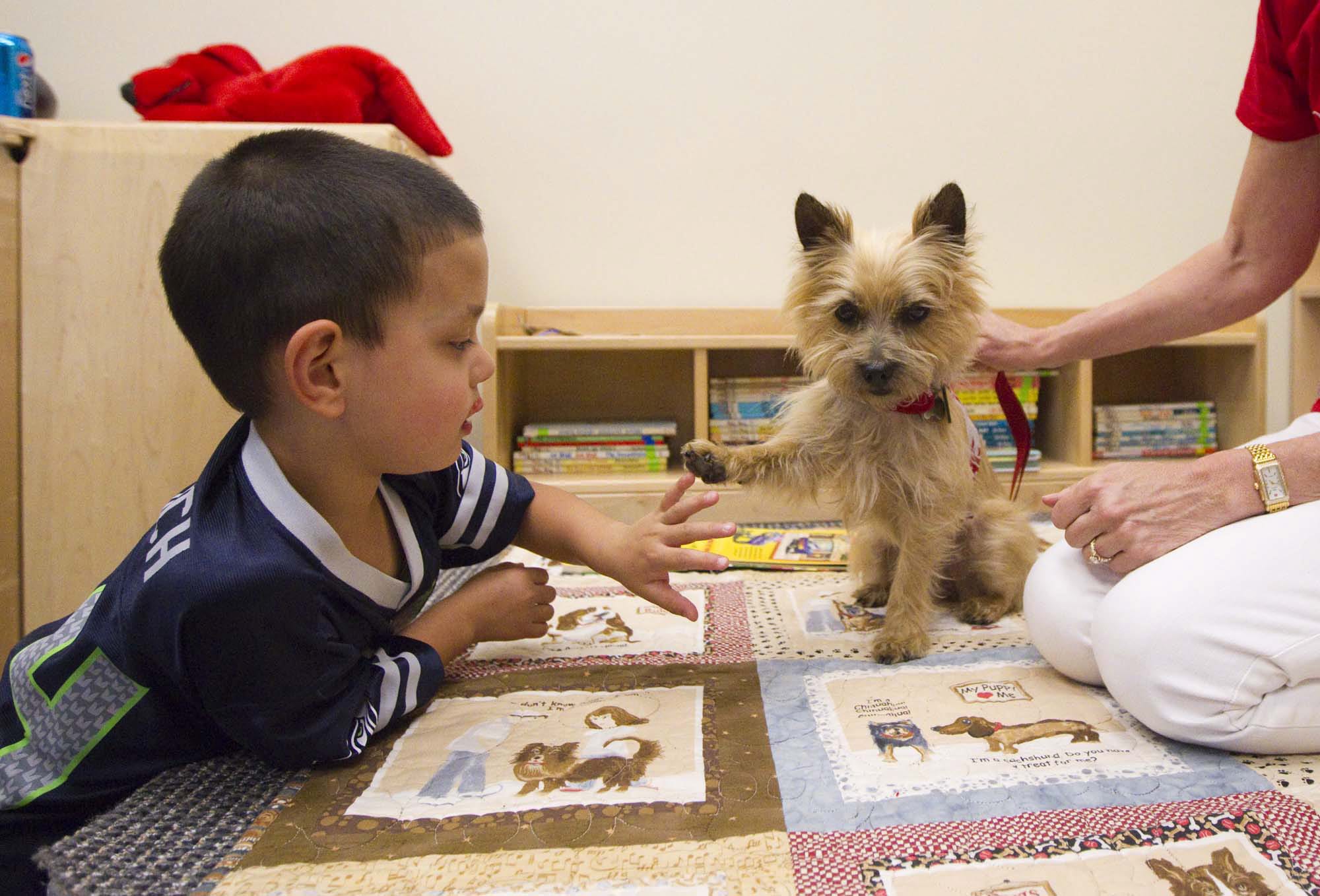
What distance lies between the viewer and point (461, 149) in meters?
2.65

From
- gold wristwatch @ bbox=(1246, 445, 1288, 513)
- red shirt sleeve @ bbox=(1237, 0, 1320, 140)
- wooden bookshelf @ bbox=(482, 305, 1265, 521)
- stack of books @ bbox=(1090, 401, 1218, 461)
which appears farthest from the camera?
stack of books @ bbox=(1090, 401, 1218, 461)

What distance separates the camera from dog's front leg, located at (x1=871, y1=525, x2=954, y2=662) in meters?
1.20

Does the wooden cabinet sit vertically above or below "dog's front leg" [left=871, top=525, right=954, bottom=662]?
above

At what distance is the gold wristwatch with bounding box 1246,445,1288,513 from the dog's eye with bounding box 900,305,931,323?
1.61 feet

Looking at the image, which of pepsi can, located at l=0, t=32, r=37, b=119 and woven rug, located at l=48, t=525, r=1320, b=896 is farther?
pepsi can, located at l=0, t=32, r=37, b=119

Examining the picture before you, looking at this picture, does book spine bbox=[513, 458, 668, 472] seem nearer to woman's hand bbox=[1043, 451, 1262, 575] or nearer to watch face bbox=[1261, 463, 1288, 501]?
woman's hand bbox=[1043, 451, 1262, 575]

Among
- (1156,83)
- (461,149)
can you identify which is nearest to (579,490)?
(461,149)

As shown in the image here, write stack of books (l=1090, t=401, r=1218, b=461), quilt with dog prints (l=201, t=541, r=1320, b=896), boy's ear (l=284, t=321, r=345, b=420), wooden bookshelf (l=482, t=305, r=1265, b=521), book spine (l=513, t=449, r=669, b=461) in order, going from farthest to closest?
1. stack of books (l=1090, t=401, r=1218, b=461)
2. book spine (l=513, t=449, r=669, b=461)
3. wooden bookshelf (l=482, t=305, r=1265, b=521)
4. boy's ear (l=284, t=321, r=345, b=420)
5. quilt with dog prints (l=201, t=541, r=1320, b=896)

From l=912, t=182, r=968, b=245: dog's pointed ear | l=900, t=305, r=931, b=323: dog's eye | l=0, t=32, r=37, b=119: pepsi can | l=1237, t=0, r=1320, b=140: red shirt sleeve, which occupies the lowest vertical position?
l=900, t=305, r=931, b=323: dog's eye

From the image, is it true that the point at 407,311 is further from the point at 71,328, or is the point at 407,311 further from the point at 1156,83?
the point at 1156,83

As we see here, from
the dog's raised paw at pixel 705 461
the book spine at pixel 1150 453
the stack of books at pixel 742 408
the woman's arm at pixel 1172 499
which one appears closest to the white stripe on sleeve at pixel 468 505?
the dog's raised paw at pixel 705 461

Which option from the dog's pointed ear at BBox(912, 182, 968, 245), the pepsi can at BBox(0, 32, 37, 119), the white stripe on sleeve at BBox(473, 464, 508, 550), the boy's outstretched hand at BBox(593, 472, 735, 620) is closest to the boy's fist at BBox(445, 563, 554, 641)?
the white stripe on sleeve at BBox(473, 464, 508, 550)

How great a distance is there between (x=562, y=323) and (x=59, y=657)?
190 cm

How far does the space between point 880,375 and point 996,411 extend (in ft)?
4.95
